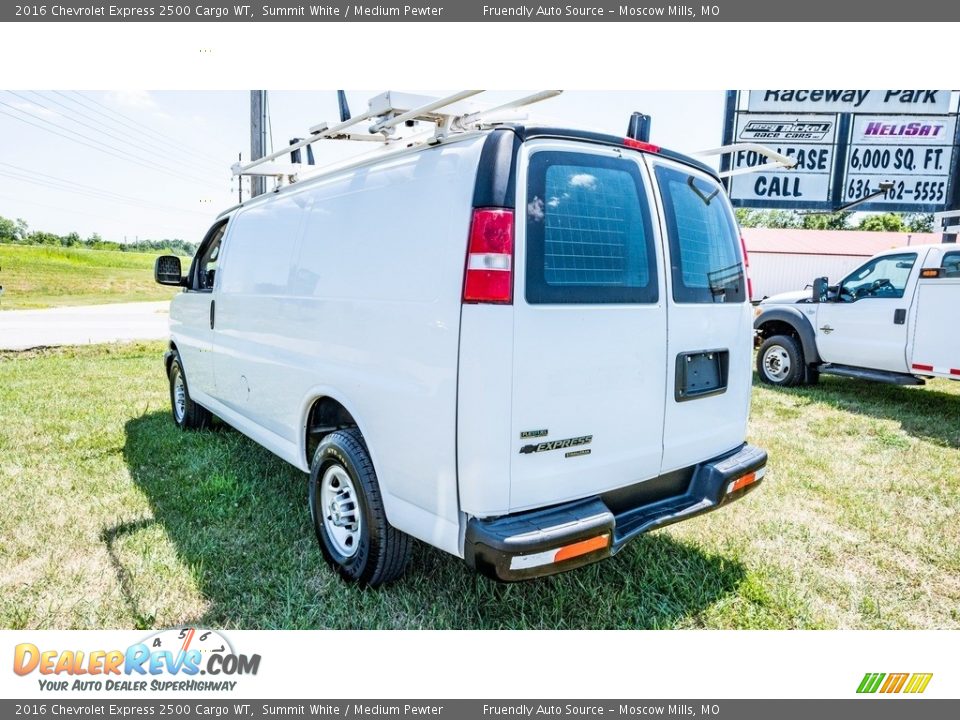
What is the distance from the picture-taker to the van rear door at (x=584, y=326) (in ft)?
7.74

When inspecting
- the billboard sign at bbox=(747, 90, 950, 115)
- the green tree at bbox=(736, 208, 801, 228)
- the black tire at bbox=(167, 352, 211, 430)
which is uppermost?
the green tree at bbox=(736, 208, 801, 228)

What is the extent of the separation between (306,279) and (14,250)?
15.3 metres

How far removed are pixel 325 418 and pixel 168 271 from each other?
2875mm

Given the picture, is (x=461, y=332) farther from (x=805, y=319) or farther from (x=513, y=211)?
(x=805, y=319)

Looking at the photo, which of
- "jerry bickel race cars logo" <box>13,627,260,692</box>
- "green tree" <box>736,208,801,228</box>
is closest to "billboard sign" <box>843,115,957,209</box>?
"jerry bickel race cars logo" <box>13,627,260,692</box>

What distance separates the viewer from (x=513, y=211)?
2.34 meters

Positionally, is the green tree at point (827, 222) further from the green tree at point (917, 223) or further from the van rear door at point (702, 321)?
the van rear door at point (702, 321)

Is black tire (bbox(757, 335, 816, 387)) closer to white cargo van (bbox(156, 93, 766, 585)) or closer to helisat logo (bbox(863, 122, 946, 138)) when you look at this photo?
white cargo van (bbox(156, 93, 766, 585))

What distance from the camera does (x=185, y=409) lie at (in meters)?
5.88

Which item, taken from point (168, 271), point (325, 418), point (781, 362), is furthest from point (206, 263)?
point (781, 362)

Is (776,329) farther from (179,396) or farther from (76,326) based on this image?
(76,326)

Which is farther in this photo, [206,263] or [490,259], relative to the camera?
[206,263]

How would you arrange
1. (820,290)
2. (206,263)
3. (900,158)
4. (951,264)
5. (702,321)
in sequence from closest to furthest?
1. (702,321)
2. (206,263)
3. (951,264)
4. (820,290)
5. (900,158)

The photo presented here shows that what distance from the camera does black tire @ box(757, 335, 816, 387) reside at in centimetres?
838
